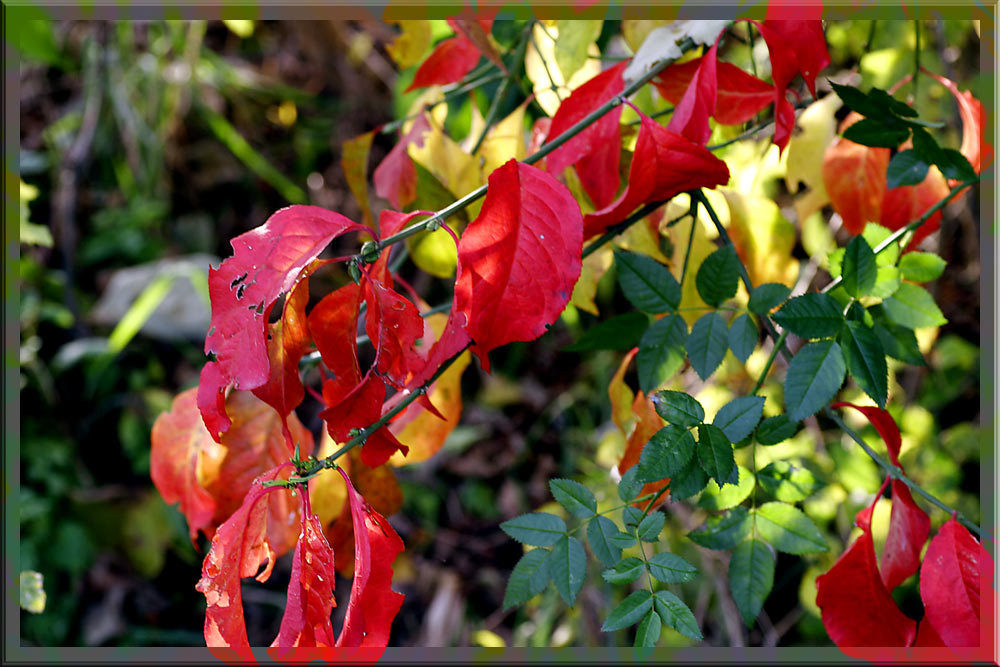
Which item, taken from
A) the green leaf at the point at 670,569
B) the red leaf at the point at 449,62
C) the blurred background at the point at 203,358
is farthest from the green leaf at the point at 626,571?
the blurred background at the point at 203,358

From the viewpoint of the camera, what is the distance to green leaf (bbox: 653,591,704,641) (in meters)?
0.47

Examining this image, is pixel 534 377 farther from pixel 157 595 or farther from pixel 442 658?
pixel 157 595

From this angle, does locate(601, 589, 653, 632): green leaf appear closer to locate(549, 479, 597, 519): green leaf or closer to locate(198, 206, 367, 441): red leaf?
locate(549, 479, 597, 519): green leaf

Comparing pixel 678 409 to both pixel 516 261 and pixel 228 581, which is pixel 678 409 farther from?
pixel 228 581

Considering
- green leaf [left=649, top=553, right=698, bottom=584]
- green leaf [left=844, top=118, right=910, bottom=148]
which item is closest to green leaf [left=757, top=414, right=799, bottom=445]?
green leaf [left=649, top=553, right=698, bottom=584]

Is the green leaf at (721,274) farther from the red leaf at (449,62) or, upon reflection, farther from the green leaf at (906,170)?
the red leaf at (449,62)

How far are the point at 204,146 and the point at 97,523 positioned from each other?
113 cm

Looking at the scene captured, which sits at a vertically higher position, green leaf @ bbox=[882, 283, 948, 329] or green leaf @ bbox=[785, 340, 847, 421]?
green leaf @ bbox=[882, 283, 948, 329]

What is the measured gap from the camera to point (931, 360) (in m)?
1.67

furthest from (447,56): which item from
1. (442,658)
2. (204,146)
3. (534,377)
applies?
(204,146)

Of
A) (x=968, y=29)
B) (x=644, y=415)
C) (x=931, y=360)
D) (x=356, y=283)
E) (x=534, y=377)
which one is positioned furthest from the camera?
(x=534, y=377)

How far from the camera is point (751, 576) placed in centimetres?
59

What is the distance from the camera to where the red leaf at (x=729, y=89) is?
63 cm

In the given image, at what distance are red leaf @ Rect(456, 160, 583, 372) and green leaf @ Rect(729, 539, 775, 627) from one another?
280 mm
